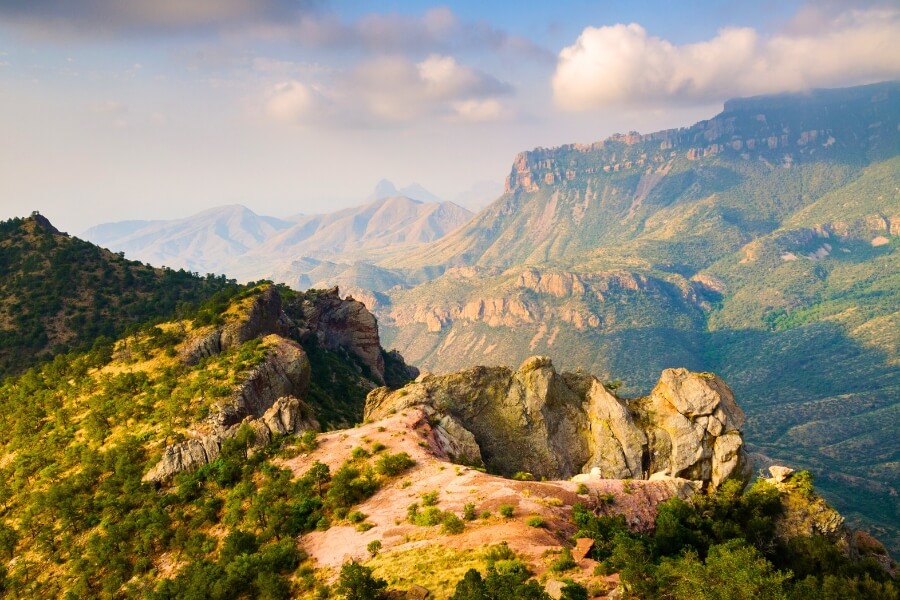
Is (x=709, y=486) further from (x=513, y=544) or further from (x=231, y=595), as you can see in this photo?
(x=231, y=595)

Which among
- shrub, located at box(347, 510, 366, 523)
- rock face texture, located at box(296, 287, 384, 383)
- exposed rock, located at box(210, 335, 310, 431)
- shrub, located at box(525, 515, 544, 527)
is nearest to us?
shrub, located at box(525, 515, 544, 527)

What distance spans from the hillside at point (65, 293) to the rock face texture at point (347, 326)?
70.9 feet

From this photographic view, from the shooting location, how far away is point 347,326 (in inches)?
4648

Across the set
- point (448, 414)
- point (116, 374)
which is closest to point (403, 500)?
point (448, 414)

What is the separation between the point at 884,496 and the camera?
164875 mm

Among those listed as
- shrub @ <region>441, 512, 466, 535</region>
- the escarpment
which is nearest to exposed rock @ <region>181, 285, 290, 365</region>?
the escarpment

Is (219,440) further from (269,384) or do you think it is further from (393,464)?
(393,464)

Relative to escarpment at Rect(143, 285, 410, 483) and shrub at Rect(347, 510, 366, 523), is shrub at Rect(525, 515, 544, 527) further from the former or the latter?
escarpment at Rect(143, 285, 410, 483)

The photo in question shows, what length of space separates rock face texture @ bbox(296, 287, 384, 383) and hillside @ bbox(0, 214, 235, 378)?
21615mm

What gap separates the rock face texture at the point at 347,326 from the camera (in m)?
114

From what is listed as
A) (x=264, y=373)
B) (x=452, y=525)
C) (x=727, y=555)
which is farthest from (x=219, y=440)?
(x=727, y=555)

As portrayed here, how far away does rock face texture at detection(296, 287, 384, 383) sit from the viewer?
4469 inches

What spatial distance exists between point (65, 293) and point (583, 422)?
10989 cm

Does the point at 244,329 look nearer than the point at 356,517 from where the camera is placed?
No
